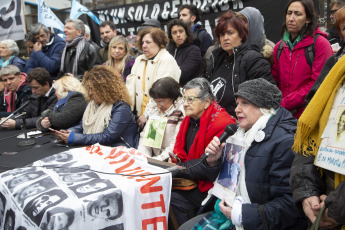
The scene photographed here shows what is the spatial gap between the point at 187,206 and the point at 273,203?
0.90 meters

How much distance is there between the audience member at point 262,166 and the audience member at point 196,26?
2.96 m

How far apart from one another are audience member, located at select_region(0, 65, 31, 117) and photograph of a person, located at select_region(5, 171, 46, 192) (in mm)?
3428

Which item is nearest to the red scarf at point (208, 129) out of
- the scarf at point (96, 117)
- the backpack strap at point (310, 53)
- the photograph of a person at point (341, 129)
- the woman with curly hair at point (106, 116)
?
the backpack strap at point (310, 53)

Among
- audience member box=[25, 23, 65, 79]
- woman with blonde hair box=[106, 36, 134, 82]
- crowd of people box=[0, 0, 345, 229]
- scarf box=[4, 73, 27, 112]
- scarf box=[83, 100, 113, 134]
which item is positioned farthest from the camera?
audience member box=[25, 23, 65, 79]

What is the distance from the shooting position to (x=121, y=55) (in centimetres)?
523

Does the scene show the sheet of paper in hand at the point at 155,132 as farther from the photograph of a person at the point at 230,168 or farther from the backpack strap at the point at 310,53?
the backpack strap at the point at 310,53

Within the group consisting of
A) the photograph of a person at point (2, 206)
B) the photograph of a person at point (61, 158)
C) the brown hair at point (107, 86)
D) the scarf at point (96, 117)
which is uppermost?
the brown hair at point (107, 86)

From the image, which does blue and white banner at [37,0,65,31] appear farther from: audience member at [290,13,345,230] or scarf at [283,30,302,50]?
audience member at [290,13,345,230]

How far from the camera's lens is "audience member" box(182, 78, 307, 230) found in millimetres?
2090

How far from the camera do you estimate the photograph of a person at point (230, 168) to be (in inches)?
Result: 91.7

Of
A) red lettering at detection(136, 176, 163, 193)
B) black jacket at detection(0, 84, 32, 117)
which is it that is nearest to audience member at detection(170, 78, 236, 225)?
red lettering at detection(136, 176, 163, 193)

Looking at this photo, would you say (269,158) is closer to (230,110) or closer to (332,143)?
(332,143)

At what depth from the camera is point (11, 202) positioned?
2441mm

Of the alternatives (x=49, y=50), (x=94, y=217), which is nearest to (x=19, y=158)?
(x=94, y=217)
